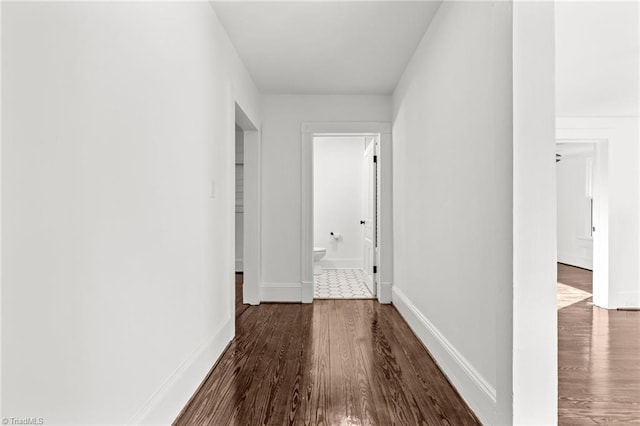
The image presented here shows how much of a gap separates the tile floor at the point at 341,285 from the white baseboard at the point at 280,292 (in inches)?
15.0

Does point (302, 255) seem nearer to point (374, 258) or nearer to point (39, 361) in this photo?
point (374, 258)

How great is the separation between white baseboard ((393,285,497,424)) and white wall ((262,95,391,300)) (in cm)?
177

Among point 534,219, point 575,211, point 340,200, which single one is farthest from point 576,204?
point 534,219

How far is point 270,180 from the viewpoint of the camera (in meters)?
4.78

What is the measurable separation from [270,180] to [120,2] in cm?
331

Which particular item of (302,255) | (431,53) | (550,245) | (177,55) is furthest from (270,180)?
(550,245)

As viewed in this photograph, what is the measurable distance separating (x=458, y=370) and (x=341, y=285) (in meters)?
3.60

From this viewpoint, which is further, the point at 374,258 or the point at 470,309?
the point at 374,258

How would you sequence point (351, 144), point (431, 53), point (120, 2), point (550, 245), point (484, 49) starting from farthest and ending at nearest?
point (351, 144) < point (431, 53) < point (484, 49) < point (550, 245) < point (120, 2)

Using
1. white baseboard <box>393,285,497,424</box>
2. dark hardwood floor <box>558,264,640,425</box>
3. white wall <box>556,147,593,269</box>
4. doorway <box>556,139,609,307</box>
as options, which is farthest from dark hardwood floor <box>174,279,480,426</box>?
white wall <box>556,147,593,269</box>

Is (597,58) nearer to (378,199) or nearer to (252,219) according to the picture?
(378,199)

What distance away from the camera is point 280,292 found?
15.6 feet

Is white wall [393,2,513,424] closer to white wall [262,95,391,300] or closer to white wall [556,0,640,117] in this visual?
white wall [556,0,640,117]

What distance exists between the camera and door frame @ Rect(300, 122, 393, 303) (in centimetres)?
470
